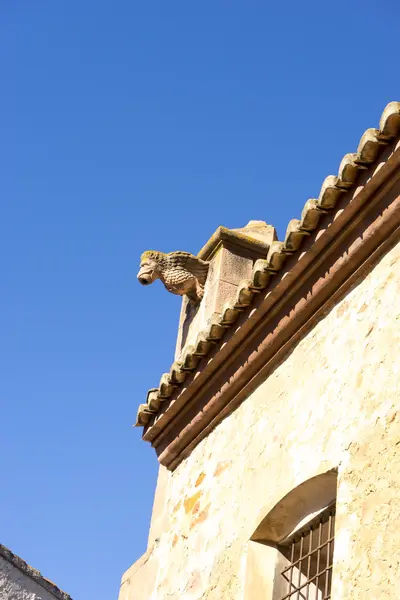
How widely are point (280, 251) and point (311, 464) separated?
129cm

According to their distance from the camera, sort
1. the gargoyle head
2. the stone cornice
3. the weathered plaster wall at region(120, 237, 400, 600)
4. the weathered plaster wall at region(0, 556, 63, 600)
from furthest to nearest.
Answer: the weathered plaster wall at region(0, 556, 63, 600)
the gargoyle head
the stone cornice
the weathered plaster wall at region(120, 237, 400, 600)

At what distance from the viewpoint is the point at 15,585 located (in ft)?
31.8

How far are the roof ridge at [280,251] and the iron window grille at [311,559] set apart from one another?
147 centimetres

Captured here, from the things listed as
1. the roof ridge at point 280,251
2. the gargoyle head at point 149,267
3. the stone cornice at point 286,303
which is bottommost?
the stone cornice at point 286,303

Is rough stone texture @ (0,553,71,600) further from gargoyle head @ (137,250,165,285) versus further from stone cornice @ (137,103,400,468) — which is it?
gargoyle head @ (137,250,165,285)

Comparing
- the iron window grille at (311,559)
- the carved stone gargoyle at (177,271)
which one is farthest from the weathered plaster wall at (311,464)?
the carved stone gargoyle at (177,271)

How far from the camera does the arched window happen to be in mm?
5684

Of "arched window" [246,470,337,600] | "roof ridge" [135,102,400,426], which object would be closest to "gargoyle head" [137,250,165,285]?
"roof ridge" [135,102,400,426]

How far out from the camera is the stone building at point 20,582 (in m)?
9.67

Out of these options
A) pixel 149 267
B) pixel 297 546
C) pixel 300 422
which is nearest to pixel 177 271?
pixel 149 267

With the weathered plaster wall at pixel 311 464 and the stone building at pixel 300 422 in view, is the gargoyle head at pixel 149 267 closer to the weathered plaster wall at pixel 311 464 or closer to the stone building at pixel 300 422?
the stone building at pixel 300 422

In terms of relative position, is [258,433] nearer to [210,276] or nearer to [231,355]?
[231,355]

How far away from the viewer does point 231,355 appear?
703cm

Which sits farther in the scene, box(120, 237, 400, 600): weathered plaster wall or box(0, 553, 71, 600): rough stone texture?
box(0, 553, 71, 600): rough stone texture
